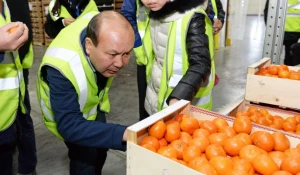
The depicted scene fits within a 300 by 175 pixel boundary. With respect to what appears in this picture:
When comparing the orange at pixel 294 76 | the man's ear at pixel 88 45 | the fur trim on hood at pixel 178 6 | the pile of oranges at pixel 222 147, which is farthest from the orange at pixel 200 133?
the orange at pixel 294 76

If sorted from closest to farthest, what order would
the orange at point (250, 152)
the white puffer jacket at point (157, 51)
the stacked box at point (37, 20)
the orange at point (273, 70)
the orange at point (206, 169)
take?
the orange at point (206, 169)
the orange at point (250, 152)
the white puffer jacket at point (157, 51)
the orange at point (273, 70)
the stacked box at point (37, 20)

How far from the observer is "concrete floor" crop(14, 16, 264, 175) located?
3059 millimetres

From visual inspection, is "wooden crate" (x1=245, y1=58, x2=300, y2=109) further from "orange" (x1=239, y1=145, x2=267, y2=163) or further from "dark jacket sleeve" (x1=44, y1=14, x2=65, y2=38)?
"dark jacket sleeve" (x1=44, y1=14, x2=65, y2=38)

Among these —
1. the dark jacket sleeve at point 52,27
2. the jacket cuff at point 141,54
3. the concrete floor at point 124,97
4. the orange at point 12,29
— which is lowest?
the concrete floor at point 124,97

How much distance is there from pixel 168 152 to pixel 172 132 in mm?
119

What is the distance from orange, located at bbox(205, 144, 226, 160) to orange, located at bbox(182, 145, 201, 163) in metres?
0.03

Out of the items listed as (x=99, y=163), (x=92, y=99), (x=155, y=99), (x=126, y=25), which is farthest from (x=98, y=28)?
(x=99, y=163)

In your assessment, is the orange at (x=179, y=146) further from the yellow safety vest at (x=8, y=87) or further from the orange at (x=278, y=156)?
the yellow safety vest at (x=8, y=87)

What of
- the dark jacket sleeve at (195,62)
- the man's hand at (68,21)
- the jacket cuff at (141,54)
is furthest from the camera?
the man's hand at (68,21)

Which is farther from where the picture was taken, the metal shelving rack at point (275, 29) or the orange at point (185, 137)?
the metal shelving rack at point (275, 29)

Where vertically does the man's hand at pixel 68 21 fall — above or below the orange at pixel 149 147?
above

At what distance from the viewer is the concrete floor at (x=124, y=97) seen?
306 cm

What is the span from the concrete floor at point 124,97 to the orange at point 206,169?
2013mm

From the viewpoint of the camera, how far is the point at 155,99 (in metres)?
2.01
